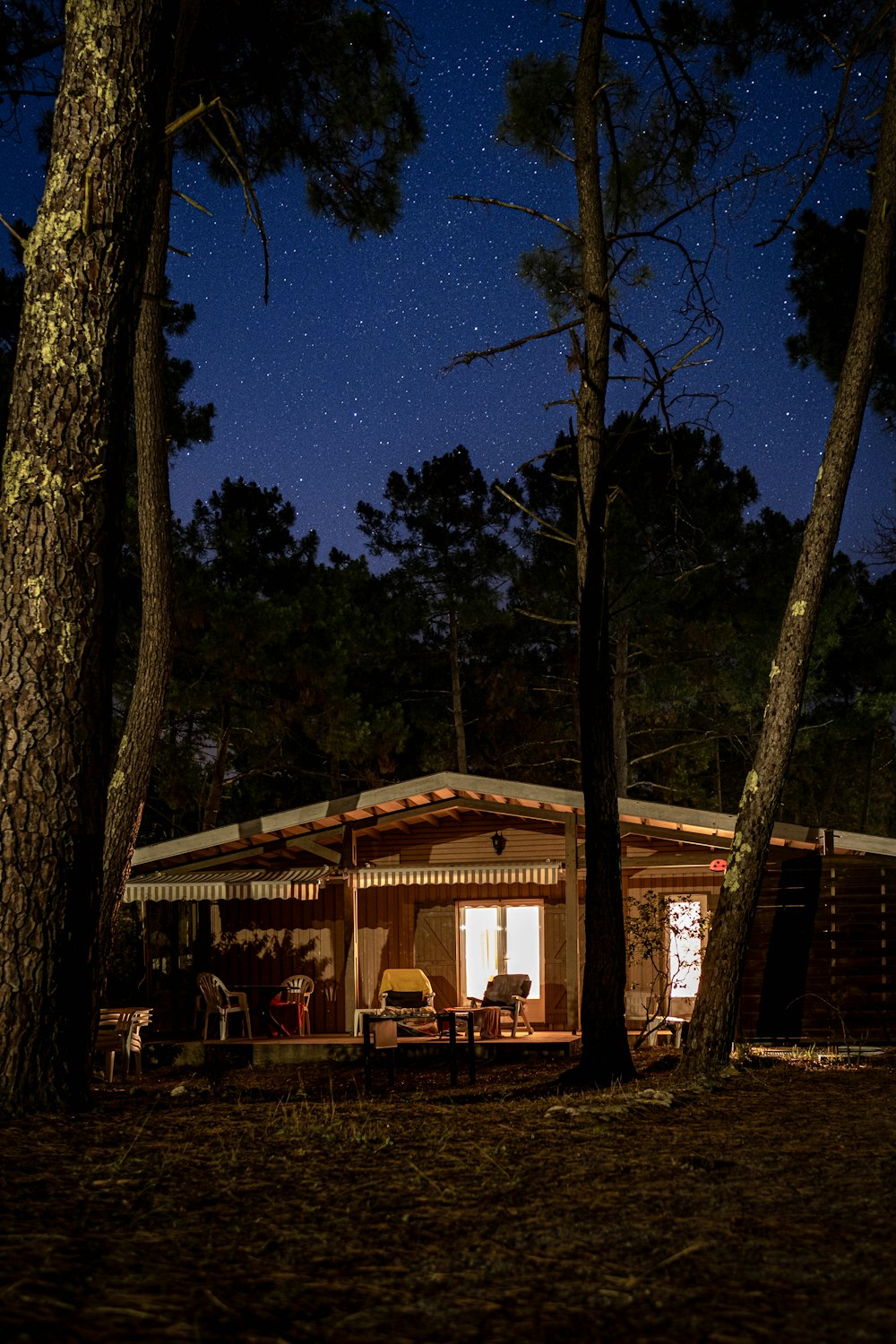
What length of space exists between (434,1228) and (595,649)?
652 cm

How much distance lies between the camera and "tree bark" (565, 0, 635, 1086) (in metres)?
9.13

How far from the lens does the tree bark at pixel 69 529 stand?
4762 millimetres

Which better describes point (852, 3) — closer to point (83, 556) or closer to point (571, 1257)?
point (83, 556)

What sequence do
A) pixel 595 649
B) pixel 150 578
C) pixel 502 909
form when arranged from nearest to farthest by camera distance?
pixel 595 649 < pixel 150 578 < pixel 502 909

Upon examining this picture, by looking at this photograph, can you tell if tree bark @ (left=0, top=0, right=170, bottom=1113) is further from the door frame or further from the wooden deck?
the door frame

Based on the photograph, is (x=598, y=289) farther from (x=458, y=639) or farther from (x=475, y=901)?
(x=458, y=639)

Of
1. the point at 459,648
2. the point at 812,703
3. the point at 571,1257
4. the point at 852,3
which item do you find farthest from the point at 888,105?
Result: the point at 812,703

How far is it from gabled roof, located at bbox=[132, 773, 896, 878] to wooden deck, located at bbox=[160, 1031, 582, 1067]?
248cm

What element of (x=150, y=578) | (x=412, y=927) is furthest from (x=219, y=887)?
(x=150, y=578)

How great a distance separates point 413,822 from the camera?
1620 cm

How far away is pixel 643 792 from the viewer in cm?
2912

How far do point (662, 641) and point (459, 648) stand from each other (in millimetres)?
5706

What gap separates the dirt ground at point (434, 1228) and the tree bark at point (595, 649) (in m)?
3.19

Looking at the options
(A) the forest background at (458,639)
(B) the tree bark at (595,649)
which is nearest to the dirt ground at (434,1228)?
(B) the tree bark at (595,649)
